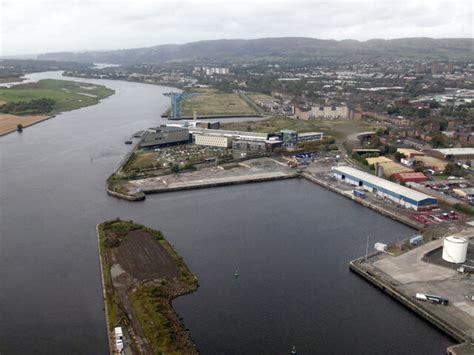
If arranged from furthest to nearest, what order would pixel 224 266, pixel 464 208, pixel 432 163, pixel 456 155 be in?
pixel 456 155 → pixel 432 163 → pixel 464 208 → pixel 224 266

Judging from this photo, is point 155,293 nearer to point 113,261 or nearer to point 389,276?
point 113,261

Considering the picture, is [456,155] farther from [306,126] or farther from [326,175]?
[306,126]

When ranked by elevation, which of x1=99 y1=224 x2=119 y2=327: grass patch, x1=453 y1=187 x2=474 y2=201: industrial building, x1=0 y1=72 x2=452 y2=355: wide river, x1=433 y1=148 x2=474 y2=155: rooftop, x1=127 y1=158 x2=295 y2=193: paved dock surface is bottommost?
x1=0 y1=72 x2=452 y2=355: wide river

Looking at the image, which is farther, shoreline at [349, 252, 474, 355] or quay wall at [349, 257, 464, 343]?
quay wall at [349, 257, 464, 343]

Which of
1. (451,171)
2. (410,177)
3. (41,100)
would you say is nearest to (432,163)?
(451,171)

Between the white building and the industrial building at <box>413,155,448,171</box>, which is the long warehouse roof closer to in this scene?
the industrial building at <box>413,155,448,171</box>

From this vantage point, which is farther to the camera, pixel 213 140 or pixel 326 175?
pixel 213 140

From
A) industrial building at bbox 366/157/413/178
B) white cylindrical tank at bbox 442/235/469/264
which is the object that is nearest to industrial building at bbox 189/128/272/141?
industrial building at bbox 366/157/413/178
